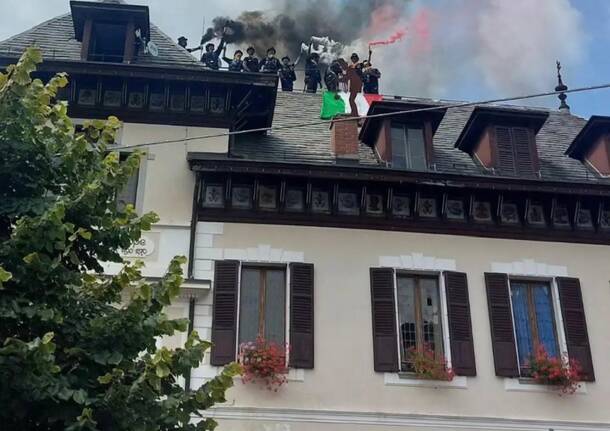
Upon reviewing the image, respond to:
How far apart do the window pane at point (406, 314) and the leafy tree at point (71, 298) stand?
18.8ft

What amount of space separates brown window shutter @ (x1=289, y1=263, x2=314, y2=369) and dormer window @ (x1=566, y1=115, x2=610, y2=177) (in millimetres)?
6995

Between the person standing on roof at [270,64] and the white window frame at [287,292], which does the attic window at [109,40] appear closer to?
the person standing on roof at [270,64]

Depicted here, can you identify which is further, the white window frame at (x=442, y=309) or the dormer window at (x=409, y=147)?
the dormer window at (x=409, y=147)

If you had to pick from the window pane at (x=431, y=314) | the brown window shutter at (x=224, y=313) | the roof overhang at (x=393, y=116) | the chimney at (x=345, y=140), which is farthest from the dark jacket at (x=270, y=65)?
the window pane at (x=431, y=314)

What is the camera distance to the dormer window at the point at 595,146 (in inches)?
661

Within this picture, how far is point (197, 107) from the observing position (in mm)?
15508

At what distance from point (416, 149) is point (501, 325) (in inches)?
160

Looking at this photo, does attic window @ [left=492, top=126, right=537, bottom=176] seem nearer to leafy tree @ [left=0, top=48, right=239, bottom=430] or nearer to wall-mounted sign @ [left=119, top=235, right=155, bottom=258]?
wall-mounted sign @ [left=119, top=235, right=155, bottom=258]

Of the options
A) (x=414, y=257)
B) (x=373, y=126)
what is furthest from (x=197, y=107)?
(x=414, y=257)

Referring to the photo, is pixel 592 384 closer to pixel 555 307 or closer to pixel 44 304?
pixel 555 307

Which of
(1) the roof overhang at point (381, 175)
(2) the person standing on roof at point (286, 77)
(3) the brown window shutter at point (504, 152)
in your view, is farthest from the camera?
(2) the person standing on roof at point (286, 77)

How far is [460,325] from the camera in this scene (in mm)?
14016

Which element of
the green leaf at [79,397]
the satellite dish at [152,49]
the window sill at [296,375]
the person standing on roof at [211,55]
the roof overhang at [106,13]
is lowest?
the green leaf at [79,397]

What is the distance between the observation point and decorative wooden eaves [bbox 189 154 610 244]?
1447 centimetres
